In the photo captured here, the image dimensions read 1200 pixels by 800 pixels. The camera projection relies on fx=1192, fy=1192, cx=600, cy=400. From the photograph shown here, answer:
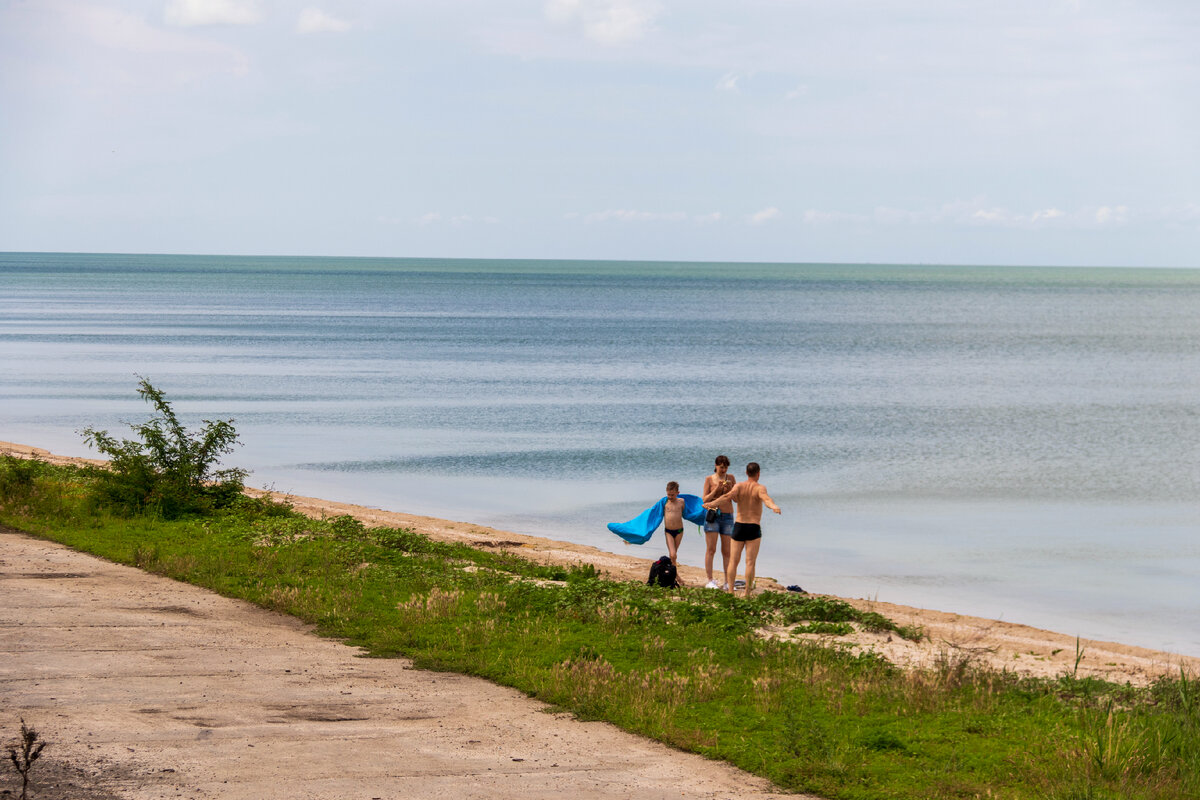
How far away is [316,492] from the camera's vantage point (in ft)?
97.9

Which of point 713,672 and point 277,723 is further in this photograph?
point 713,672

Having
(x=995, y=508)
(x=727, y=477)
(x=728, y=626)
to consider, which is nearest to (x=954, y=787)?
(x=728, y=626)

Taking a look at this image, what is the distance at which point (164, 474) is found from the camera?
786 inches

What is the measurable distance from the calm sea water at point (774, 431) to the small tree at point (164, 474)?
7233mm

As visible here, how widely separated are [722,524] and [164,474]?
9583 mm

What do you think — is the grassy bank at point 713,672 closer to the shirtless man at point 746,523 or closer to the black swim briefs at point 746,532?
the shirtless man at point 746,523

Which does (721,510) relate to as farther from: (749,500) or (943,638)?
(943,638)

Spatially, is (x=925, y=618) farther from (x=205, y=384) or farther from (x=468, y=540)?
(x=205, y=384)

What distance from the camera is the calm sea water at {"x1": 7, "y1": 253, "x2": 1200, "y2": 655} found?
76.2 feet

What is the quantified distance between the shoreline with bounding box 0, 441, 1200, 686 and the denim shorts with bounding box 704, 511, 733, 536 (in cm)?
101

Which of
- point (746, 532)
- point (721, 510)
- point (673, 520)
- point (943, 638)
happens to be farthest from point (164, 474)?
point (943, 638)

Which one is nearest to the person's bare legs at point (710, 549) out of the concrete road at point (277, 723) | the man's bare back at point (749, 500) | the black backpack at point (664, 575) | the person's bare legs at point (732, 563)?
the person's bare legs at point (732, 563)

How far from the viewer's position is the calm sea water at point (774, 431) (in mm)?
23219

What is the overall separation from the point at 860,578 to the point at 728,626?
857 cm
